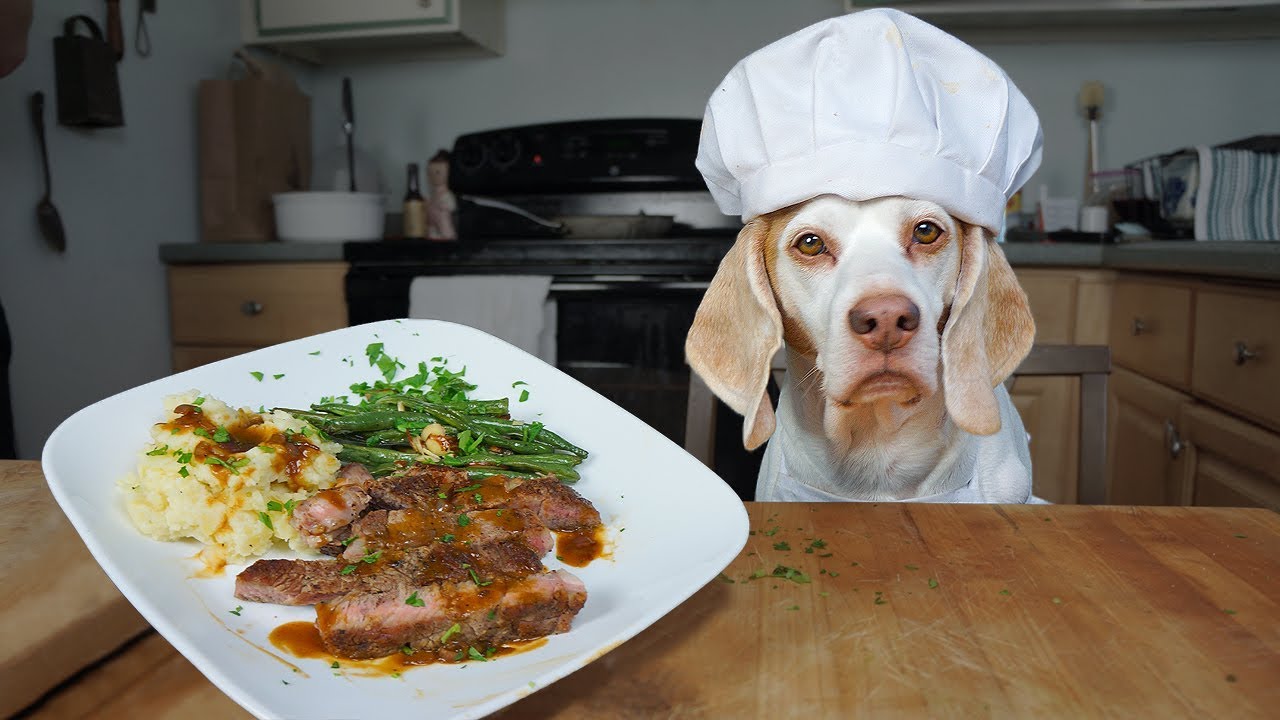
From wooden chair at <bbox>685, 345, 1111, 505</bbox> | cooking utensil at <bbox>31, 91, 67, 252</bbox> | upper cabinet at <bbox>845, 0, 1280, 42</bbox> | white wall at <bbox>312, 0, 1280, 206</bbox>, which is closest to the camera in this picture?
wooden chair at <bbox>685, 345, 1111, 505</bbox>

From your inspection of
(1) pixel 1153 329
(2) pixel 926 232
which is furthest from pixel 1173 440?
(2) pixel 926 232

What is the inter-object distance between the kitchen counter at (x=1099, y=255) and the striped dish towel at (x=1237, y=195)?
182mm

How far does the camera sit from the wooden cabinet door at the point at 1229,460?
1.99 meters

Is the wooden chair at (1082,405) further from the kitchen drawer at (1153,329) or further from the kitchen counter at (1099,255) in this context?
the kitchen drawer at (1153,329)

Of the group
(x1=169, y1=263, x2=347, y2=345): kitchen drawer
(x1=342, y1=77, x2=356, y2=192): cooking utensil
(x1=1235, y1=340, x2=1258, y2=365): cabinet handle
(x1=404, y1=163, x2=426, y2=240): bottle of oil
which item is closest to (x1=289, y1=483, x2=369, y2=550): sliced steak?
(x1=1235, y1=340, x2=1258, y2=365): cabinet handle

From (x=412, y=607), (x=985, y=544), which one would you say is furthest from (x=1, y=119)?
(x=985, y=544)

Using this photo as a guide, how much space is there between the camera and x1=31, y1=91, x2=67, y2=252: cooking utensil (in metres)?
2.89

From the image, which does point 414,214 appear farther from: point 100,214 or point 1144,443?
point 1144,443

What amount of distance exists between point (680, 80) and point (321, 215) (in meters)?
1.69

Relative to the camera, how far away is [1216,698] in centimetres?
58

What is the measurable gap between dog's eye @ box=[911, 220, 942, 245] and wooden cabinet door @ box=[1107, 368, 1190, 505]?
5.43 feet

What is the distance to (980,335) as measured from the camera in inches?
46.8

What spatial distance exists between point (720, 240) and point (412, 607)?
2623 millimetres

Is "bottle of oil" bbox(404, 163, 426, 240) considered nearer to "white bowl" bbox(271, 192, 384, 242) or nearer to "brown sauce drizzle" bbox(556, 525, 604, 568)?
"white bowl" bbox(271, 192, 384, 242)
